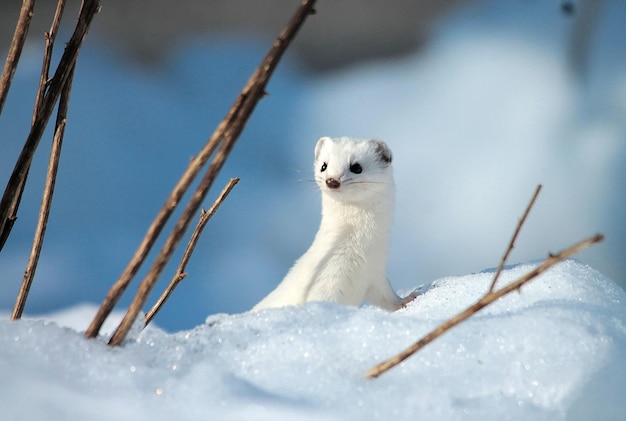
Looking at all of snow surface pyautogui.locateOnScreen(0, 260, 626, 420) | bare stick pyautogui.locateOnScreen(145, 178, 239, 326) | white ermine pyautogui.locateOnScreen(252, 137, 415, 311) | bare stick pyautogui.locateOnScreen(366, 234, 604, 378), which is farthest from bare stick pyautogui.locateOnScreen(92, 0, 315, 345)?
white ermine pyautogui.locateOnScreen(252, 137, 415, 311)

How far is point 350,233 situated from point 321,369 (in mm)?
880

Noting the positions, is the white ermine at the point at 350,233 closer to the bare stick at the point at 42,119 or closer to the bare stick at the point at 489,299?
the bare stick at the point at 42,119

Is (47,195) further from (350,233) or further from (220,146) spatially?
(350,233)

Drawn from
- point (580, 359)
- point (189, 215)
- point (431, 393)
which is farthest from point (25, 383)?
point (580, 359)

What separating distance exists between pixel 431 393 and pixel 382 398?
0.04m

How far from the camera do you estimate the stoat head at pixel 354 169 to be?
147 centimetres

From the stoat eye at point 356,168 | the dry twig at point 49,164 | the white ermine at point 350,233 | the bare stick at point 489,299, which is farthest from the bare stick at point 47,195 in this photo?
the stoat eye at point 356,168

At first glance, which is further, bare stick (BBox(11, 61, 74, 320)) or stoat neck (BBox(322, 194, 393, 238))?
stoat neck (BBox(322, 194, 393, 238))

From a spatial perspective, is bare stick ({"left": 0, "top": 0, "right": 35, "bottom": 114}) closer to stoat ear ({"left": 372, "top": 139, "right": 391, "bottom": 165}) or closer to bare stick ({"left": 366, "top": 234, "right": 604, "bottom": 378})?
bare stick ({"left": 366, "top": 234, "right": 604, "bottom": 378})

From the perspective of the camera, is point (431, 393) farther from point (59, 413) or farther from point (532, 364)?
point (59, 413)

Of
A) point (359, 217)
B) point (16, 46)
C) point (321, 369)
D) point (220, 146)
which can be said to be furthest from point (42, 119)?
point (359, 217)

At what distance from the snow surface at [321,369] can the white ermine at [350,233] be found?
2.27 feet

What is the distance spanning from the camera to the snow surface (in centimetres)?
57

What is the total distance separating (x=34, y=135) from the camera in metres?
0.73
